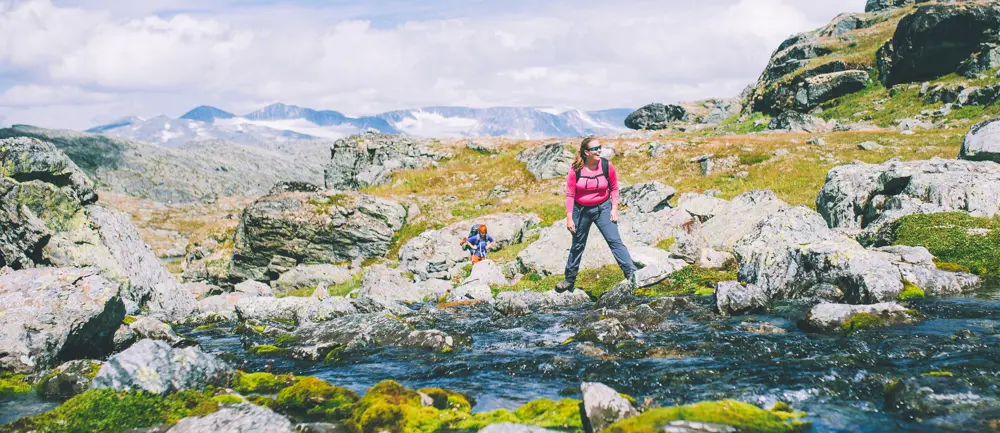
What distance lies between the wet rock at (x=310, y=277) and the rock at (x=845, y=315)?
24948 mm

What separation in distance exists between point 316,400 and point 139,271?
19.5 m

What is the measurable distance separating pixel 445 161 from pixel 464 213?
26116 millimetres

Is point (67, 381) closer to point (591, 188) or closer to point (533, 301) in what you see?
point (533, 301)

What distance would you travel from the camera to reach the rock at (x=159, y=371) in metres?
7.86

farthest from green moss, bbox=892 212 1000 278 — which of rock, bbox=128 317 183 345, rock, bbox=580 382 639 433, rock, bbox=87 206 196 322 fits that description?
rock, bbox=87 206 196 322

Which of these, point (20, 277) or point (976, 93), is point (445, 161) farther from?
point (976, 93)

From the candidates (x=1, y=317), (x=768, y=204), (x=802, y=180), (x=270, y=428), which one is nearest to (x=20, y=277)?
(x=1, y=317)

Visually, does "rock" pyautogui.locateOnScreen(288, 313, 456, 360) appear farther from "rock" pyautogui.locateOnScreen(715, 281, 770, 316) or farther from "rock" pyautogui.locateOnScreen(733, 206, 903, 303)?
"rock" pyautogui.locateOnScreen(733, 206, 903, 303)

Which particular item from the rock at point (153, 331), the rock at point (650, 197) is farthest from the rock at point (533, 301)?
the rock at point (650, 197)

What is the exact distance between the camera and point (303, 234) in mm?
33750

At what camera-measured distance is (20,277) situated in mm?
12367

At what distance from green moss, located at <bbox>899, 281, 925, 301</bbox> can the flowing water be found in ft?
1.78

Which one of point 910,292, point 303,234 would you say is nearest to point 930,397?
point 910,292

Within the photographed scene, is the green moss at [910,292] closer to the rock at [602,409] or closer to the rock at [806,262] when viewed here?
the rock at [806,262]
